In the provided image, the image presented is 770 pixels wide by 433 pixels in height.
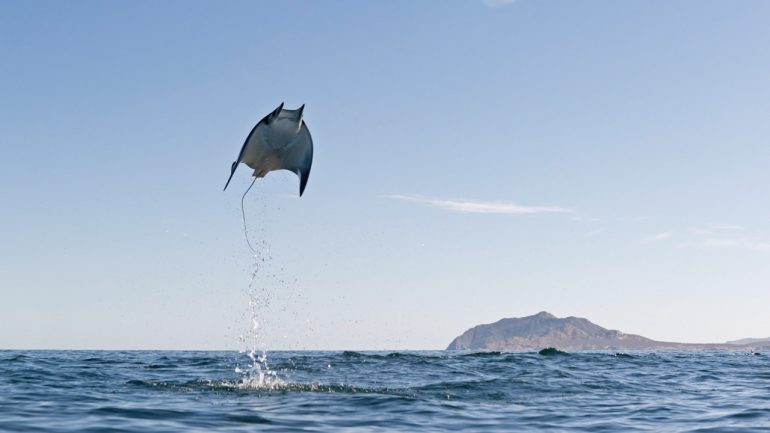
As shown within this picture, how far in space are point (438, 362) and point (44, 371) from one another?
16.2m

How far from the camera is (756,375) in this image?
95.0 feet

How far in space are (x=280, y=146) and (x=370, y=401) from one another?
691 cm

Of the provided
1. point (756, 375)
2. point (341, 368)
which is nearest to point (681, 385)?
point (756, 375)

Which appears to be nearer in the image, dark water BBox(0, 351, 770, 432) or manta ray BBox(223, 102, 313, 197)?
dark water BBox(0, 351, 770, 432)

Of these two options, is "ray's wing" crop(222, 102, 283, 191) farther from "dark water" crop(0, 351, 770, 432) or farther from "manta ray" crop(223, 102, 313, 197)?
"dark water" crop(0, 351, 770, 432)

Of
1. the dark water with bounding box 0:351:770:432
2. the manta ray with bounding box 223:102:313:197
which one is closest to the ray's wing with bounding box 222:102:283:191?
the manta ray with bounding box 223:102:313:197

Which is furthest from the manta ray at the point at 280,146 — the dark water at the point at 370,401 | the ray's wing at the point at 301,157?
the dark water at the point at 370,401

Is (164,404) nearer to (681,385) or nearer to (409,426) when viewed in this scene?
(409,426)

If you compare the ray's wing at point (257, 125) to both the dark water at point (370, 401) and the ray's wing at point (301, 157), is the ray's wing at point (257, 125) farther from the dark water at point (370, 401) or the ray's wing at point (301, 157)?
the dark water at point (370, 401)

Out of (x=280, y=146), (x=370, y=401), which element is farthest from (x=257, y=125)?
(x=370, y=401)

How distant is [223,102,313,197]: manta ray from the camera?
17.9 m

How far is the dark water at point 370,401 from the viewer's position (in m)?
13.0

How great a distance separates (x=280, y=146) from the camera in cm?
1845

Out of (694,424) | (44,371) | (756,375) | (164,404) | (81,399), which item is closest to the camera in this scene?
(694,424)
